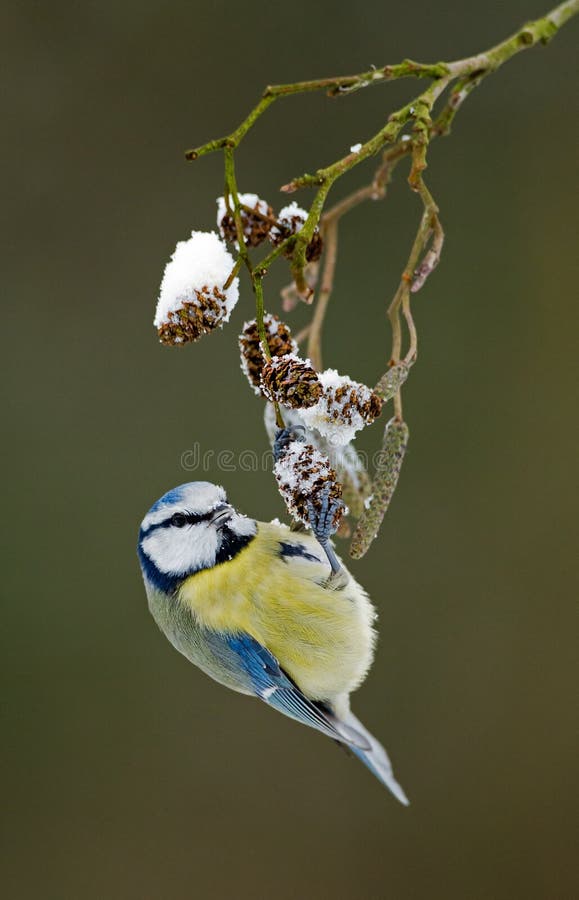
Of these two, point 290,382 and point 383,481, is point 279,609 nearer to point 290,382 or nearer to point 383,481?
point 383,481

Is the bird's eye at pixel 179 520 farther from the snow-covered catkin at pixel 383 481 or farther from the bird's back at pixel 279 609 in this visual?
the snow-covered catkin at pixel 383 481

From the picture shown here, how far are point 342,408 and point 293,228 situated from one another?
0.25 metres

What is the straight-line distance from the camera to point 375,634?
1547 mm

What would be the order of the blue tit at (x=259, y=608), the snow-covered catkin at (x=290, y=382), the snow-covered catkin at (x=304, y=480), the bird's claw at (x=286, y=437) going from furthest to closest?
the blue tit at (x=259, y=608)
the bird's claw at (x=286, y=437)
the snow-covered catkin at (x=304, y=480)
the snow-covered catkin at (x=290, y=382)

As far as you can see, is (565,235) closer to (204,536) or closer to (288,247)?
(204,536)

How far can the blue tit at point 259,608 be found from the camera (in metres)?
1.44

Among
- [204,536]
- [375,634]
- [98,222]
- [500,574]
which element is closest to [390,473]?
[204,536]

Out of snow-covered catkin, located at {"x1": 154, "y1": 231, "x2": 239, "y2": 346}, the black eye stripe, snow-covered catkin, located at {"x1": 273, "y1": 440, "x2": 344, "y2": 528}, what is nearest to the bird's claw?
snow-covered catkin, located at {"x1": 273, "y1": 440, "x2": 344, "y2": 528}

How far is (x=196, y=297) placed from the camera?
37.6 inches

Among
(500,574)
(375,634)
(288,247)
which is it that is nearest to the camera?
(288,247)

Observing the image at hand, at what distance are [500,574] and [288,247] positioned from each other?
68.1 inches

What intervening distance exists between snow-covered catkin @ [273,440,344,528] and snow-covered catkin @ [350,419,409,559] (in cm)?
9
